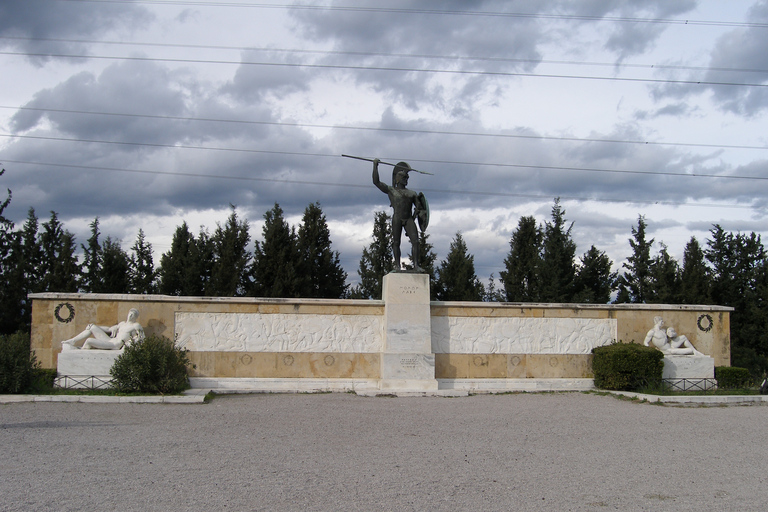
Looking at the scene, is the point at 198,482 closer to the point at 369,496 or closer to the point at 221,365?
the point at 369,496

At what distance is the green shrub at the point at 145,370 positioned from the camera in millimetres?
12266

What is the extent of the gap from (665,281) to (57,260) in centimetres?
2599

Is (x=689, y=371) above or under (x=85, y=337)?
under

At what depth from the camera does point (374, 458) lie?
7258 millimetres

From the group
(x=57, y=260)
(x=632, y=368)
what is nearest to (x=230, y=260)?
(x=57, y=260)

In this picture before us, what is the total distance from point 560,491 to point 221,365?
10.0 m

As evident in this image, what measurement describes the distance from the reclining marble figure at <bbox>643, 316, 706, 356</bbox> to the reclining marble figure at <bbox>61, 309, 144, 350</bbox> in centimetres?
1226

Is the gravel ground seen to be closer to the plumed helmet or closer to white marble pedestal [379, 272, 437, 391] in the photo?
white marble pedestal [379, 272, 437, 391]

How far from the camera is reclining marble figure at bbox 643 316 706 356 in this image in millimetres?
15305

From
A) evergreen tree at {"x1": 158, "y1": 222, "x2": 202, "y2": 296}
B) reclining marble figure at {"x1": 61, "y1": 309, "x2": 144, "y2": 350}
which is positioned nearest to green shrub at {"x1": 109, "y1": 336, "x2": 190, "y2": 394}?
reclining marble figure at {"x1": 61, "y1": 309, "x2": 144, "y2": 350}

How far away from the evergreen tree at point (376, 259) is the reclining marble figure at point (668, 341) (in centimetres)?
1544

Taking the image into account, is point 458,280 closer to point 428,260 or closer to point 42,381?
point 428,260

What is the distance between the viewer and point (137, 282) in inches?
1078

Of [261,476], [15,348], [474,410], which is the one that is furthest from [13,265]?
[261,476]
